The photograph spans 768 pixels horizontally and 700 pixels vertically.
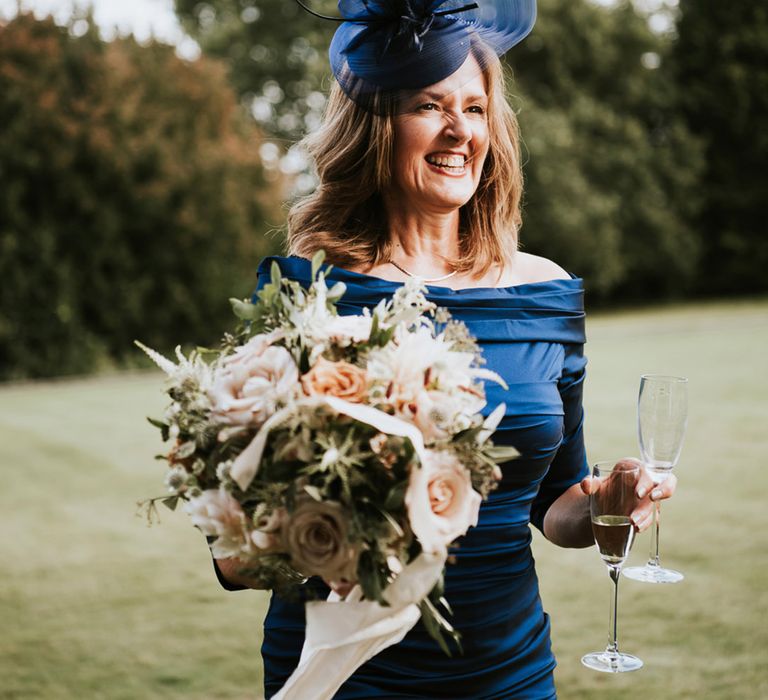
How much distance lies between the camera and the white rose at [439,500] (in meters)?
1.74

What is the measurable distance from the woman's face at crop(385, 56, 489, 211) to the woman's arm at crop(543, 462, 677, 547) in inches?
33.9

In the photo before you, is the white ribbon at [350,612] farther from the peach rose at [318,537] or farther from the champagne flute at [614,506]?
the champagne flute at [614,506]

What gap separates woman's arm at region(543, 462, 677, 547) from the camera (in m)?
2.50

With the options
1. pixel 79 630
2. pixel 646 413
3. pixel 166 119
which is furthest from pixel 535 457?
pixel 166 119

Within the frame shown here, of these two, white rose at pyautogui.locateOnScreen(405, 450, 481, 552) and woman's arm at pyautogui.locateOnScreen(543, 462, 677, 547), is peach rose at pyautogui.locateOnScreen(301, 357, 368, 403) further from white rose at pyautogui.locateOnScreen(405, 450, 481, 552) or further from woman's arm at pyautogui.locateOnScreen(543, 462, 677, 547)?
woman's arm at pyautogui.locateOnScreen(543, 462, 677, 547)

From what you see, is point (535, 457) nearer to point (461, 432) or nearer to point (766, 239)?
point (461, 432)

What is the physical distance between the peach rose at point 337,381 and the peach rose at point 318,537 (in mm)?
184

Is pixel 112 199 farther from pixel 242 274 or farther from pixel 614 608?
pixel 614 608

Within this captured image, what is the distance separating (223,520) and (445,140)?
1.31 metres

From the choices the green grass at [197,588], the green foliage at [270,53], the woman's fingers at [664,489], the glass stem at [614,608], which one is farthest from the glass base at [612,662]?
the green foliage at [270,53]

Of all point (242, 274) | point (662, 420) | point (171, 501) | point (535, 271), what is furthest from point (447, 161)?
point (242, 274)

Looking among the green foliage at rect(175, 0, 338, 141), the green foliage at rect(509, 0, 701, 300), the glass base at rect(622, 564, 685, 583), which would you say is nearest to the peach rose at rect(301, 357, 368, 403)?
the glass base at rect(622, 564, 685, 583)

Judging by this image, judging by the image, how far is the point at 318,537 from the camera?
176 cm

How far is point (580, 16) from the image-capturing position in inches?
1371
